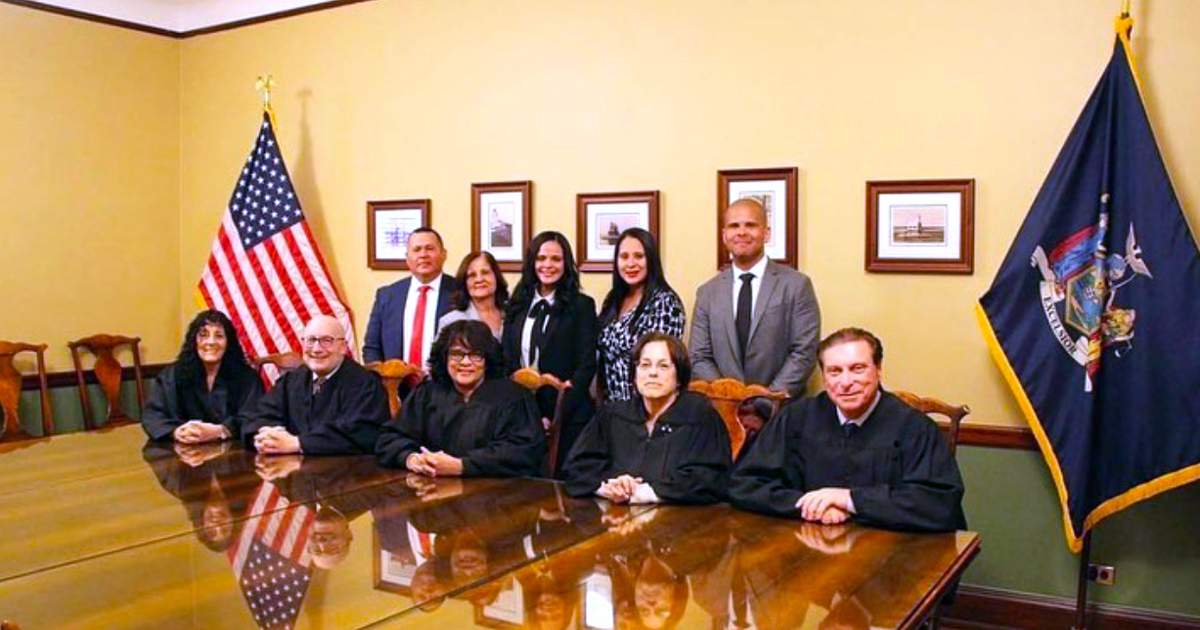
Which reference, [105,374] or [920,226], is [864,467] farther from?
[105,374]

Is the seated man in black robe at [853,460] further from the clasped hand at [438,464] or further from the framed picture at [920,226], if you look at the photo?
the framed picture at [920,226]

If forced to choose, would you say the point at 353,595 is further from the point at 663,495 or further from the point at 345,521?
the point at 663,495

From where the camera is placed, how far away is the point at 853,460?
267 centimetres

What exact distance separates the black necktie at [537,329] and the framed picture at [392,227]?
1.29 m

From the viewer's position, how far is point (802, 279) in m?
3.71

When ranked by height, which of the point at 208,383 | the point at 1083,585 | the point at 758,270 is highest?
the point at 758,270

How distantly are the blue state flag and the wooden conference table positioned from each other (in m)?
1.20

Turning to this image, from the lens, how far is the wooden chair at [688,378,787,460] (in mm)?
3252

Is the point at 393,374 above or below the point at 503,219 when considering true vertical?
below

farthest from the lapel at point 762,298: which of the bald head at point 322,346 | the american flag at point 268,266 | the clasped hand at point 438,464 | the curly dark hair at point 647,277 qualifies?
the american flag at point 268,266

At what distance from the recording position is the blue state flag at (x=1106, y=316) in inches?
124

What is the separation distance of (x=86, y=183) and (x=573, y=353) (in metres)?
3.12

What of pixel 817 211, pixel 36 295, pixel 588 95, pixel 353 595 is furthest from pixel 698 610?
pixel 36 295

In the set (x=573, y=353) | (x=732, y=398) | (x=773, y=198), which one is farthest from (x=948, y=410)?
(x=573, y=353)
